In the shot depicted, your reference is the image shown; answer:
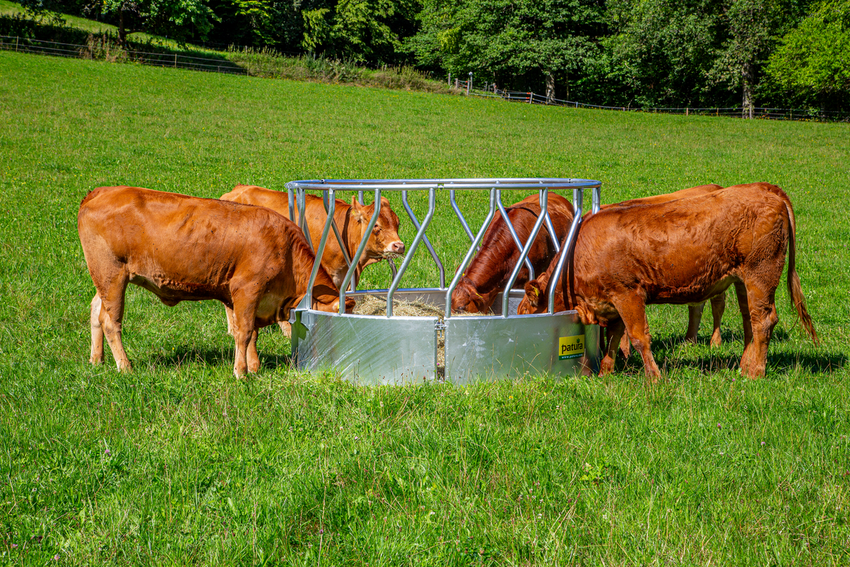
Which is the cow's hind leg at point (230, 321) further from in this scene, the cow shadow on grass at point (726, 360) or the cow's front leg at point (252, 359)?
the cow shadow on grass at point (726, 360)

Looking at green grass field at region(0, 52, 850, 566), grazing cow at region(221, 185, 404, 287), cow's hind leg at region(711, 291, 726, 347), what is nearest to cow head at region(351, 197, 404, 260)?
grazing cow at region(221, 185, 404, 287)

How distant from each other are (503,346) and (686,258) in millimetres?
1781

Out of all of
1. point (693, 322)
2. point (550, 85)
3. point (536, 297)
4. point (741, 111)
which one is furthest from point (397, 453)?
point (550, 85)

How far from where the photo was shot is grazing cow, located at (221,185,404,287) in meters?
8.72

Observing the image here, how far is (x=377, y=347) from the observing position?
5.82 metres

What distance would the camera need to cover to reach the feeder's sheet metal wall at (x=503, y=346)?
5.73 meters

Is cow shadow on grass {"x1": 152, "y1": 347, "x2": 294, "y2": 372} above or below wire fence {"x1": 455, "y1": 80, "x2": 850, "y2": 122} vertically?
below

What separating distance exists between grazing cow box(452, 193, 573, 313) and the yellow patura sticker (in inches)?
47.3

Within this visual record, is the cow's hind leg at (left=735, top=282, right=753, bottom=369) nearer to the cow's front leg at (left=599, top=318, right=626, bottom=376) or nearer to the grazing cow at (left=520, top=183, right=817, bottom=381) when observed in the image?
the grazing cow at (left=520, top=183, right=817, bottom=381)

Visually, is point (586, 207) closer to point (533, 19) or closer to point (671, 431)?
point (671, 431)

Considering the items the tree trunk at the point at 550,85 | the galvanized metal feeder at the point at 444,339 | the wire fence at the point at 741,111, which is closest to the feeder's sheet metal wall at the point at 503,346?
the galvanized metal feeder at the point at 444,339

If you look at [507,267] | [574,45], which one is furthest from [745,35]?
[507,267]

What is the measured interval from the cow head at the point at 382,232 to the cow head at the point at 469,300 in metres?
1.34

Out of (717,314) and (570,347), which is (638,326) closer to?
(570,347)
